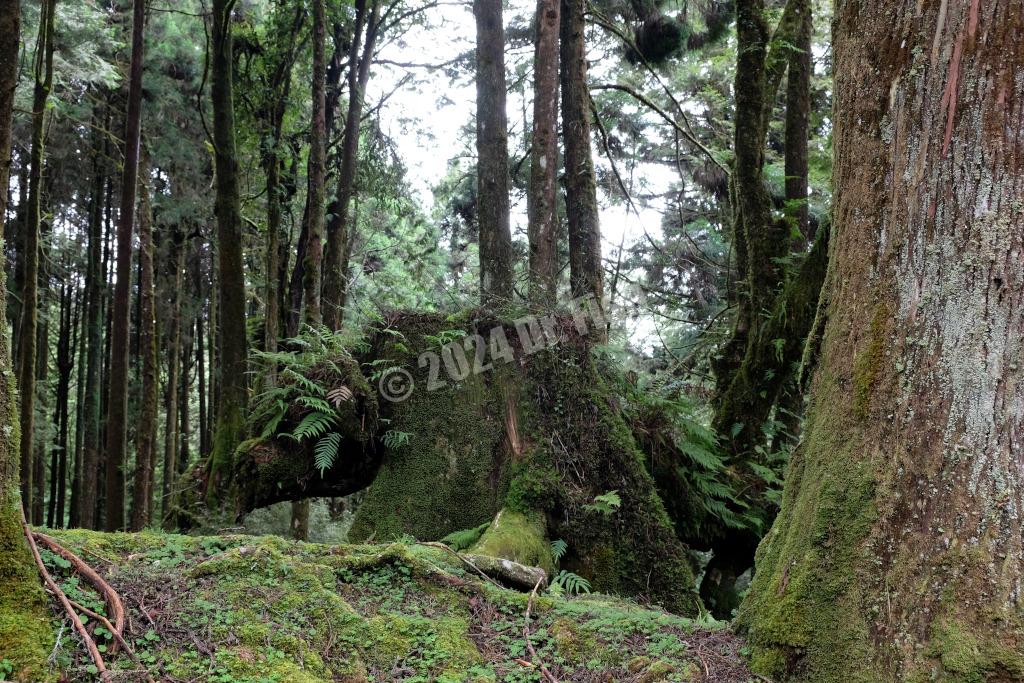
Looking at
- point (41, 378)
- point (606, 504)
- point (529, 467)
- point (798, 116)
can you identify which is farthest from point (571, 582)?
point (41, 378)

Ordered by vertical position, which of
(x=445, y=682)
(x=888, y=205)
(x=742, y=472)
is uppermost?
(x=888, y=205)

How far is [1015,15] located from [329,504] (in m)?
16.4

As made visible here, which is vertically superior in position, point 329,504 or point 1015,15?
point 1015,15

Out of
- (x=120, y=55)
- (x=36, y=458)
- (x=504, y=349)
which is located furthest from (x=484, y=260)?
(x=36, y=458)

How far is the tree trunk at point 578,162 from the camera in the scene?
35.5ft

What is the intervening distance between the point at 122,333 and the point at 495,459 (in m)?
6.78

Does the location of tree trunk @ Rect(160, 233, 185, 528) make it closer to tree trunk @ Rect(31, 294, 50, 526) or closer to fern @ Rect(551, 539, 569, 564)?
tree trunk @ Rect(31, 294, 50, 526)

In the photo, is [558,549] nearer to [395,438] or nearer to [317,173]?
[395,438]

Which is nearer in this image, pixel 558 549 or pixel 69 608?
pixel 69 608

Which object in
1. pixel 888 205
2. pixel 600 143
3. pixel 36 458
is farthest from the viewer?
pixel 36 458

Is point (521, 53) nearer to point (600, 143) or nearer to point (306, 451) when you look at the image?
point (600, 143)

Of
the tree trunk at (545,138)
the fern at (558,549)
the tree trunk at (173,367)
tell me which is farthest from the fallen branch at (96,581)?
the tree trunk at (173,367)

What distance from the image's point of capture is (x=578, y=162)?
36.7 feet

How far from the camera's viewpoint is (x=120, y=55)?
58.2 feet
